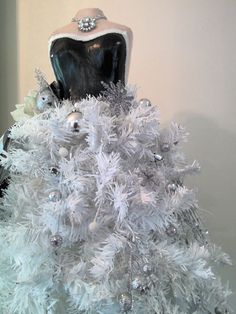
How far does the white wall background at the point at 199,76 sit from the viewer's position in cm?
110

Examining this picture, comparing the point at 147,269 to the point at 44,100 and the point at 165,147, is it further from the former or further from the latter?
the point at 44,100

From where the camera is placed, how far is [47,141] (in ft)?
1.96

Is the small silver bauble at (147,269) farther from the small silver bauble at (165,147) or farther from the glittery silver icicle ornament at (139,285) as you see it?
the small silver bauble at (165,147)

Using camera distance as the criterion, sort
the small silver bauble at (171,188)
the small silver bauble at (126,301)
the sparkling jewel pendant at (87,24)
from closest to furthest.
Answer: the small silver bauble at (126,301) < the small silver bauble at (171,188) < the sparkling jewel pendant at (87,24)

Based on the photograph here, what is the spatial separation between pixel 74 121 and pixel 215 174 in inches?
26.5

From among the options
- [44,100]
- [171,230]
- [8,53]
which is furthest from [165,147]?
[8,53]

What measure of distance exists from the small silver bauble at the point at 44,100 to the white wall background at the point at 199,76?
511 millimetres

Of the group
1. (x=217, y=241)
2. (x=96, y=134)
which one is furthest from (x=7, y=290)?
(x=217, y=241)

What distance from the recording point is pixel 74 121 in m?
0.58

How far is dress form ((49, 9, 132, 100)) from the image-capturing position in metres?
0.70

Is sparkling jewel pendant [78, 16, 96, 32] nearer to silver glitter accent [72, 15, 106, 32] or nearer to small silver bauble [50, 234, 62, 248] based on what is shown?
silver glitter accent [72, 15, 106, 32]

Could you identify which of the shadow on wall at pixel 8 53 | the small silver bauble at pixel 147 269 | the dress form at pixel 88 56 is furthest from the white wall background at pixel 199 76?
the small silver bauble at pixel 147 269

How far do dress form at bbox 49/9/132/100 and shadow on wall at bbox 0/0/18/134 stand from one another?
0.52 m

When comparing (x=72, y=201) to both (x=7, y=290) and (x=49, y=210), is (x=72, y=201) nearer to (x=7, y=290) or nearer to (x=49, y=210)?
(x=49, y=210)
